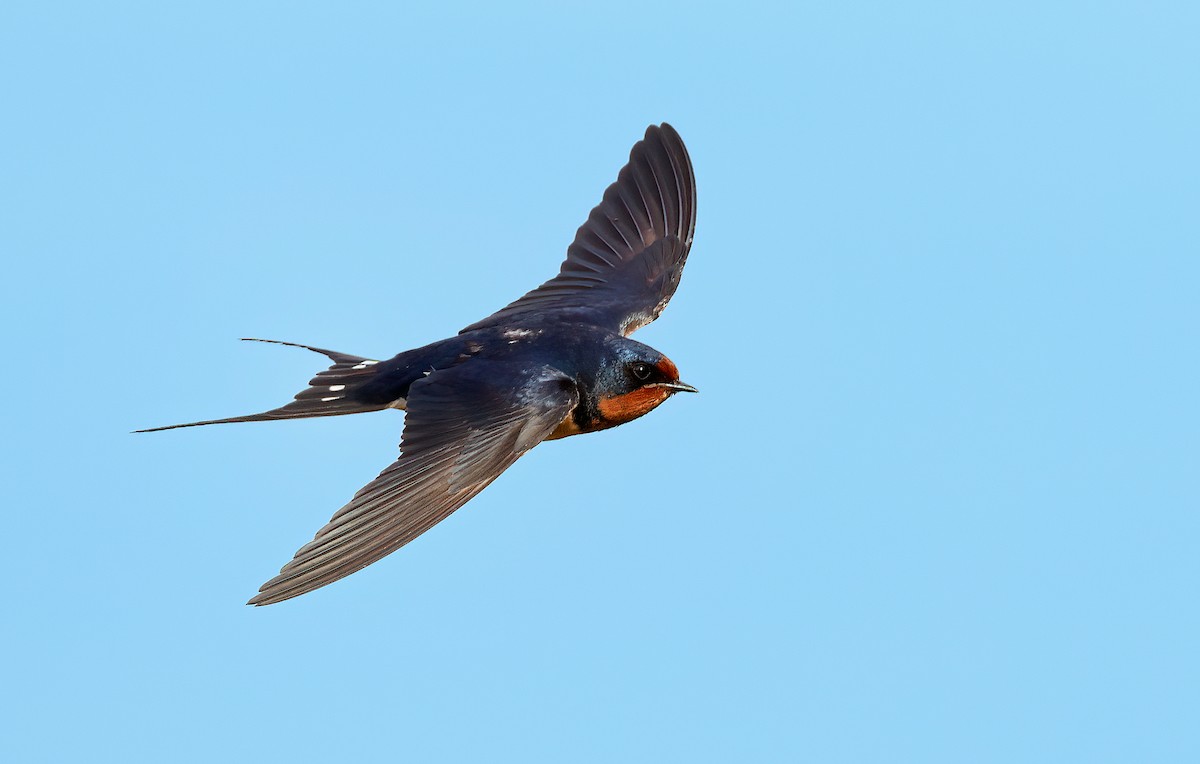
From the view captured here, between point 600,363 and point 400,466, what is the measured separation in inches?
44.8

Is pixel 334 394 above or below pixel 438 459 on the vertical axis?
above

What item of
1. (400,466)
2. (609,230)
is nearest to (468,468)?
(400,466)

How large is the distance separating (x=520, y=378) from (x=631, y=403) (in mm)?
642

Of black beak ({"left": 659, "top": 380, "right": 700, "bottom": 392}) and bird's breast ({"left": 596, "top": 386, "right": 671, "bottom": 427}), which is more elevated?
black beak ({"left": 659, "top": 380, "right": 700, "bottom": 392})

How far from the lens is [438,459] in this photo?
5898 millimetres

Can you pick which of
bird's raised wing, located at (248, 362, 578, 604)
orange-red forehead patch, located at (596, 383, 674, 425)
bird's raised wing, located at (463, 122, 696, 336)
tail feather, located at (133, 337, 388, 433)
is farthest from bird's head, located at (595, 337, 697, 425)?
tail feather, located at (133, 337, 388, 433)

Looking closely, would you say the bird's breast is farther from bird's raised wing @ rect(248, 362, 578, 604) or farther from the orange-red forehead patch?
bird's raised wing @ rect(248, 362, 578, 604)

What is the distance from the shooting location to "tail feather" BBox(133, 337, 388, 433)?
6625mm

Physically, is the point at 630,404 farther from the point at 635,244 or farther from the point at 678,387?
the point at 635,244

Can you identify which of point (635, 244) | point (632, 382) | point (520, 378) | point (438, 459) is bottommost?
point (438, 459)

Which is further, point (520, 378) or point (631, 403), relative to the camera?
point (631, 403)

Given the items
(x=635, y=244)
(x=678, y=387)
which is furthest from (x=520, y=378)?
(x=635, y=244)

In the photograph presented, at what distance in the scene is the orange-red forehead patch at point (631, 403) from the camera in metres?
6.67

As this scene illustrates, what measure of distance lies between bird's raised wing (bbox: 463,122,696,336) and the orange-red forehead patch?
586mm
